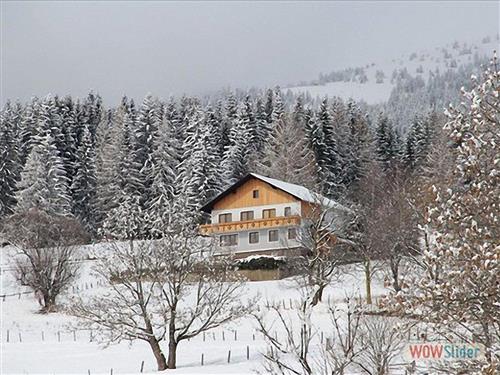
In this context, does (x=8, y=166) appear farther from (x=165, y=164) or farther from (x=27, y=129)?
(x=165, y=164)

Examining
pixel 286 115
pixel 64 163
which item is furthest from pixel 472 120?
pixel 64 163

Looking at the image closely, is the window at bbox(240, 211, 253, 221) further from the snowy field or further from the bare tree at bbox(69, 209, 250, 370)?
the bare tree at bbox(69, 209, 250, 370)

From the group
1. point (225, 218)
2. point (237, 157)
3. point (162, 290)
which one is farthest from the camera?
point (237, 157)

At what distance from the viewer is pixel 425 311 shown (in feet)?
41.3

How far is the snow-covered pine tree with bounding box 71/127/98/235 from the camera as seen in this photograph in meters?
74.6

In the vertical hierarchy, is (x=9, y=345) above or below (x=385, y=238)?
below

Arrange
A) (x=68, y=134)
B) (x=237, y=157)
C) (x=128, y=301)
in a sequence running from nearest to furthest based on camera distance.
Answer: (x=128, y=301), (x=237, y=157), (x=68, y=134)

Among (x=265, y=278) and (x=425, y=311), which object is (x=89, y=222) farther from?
(x=425, y=311)

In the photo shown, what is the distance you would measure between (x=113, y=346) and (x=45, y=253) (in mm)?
15434

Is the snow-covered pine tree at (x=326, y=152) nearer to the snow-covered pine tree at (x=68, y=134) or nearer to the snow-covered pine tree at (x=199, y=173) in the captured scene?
the snow-covered pine tree at (x=199, y=173)

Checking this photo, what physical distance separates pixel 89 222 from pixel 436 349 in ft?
194

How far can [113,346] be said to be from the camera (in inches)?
1447

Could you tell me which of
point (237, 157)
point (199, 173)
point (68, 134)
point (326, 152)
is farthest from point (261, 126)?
point (68, 134)

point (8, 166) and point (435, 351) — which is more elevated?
point (8, 166)
